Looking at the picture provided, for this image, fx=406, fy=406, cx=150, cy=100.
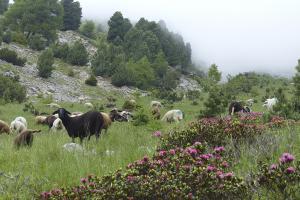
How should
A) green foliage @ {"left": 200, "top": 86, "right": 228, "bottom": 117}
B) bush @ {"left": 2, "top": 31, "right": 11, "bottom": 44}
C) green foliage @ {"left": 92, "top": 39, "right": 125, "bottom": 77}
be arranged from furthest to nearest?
1. bush @ {"left": 2, "top": 31, "right": 11, "bottom": 44}
2. green foliage @ {"left": 92, "top": 39, "right": 125, "bottom": 77}
3. green foliage @ {"left": 200, "top": 86, "right": 228, "bottom": 117}

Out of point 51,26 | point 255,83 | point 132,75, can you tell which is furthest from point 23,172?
point 51,26

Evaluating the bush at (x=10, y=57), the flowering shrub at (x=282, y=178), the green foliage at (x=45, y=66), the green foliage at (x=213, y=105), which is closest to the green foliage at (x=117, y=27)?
the bush at (x=10, y=57)

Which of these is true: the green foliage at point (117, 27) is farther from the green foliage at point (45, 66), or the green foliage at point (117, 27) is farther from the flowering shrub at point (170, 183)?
the flowering shrub at point (170, 183)

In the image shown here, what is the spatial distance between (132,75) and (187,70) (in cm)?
3779

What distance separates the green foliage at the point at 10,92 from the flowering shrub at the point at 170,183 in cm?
3105

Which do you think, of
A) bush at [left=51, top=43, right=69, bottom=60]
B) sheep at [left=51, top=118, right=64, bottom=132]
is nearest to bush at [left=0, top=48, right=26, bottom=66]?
bush at [left=51, top=43, right=69, bottom=60]

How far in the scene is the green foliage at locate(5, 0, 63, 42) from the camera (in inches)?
2707

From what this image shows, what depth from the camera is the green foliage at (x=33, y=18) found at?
68750mm

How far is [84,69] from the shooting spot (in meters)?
62.2

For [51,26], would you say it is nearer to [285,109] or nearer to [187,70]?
[187,70]

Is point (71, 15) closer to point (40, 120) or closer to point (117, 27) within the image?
point (117, 27)

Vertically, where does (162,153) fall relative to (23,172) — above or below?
above

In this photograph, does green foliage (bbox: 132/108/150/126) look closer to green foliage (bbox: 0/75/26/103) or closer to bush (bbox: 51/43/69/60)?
green foliage (bbox: 0/75/26/103)

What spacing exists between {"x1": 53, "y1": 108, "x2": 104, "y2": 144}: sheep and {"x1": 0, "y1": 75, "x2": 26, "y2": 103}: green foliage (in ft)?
72.2
